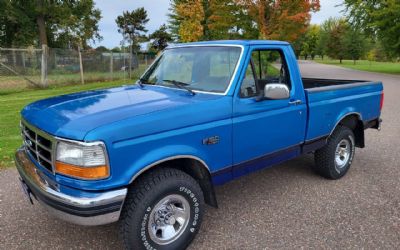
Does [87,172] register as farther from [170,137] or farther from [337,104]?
[337,104]

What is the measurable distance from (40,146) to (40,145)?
0.04ft

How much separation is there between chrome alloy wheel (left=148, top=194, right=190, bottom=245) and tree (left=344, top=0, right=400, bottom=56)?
25.5 meters

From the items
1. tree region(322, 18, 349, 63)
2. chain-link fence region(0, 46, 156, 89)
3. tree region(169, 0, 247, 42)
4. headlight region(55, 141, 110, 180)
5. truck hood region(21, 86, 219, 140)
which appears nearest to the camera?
headlight region(55, 141, 110, 180)

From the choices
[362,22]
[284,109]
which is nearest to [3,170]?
[284,109]

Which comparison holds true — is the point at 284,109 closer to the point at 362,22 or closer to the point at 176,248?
the point at 176,248

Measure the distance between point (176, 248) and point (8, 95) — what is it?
1334cm

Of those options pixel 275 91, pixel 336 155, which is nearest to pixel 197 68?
pixel 275 91

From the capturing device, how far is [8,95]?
14078mm

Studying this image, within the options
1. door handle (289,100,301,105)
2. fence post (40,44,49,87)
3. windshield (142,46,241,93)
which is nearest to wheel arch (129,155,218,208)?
windshield (142,46,241,93)

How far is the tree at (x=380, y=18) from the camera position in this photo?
24516 millimetres

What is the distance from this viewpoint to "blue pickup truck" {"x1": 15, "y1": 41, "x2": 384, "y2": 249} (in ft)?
8.95

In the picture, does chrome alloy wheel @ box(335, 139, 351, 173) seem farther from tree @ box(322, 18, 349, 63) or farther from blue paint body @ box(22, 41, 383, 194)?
tree @ box(322, 18, 349, 63)

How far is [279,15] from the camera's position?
21.2m

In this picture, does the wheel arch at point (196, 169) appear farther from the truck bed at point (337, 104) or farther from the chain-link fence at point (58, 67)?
the chain-link fence at point (58, 67)
